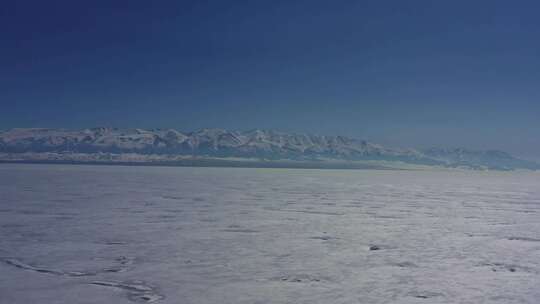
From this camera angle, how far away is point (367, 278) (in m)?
6.48

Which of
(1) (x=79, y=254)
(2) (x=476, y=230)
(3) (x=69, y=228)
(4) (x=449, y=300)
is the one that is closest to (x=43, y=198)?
(3) (x=69, y=228)

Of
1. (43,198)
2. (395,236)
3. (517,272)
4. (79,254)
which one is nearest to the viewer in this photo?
(517,272)

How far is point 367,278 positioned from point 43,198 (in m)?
14.7

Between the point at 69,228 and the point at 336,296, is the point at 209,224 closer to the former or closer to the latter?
the point at 69,228

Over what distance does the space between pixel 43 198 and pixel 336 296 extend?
15096 mm

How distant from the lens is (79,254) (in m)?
7.74

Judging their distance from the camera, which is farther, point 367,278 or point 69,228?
point 69,228

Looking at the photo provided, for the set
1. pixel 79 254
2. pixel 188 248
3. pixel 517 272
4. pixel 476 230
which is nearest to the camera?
pixel 517 272

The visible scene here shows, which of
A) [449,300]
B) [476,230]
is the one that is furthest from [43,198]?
[449,300]

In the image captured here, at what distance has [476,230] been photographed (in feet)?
36.8

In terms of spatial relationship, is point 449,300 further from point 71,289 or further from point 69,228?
point 69,228

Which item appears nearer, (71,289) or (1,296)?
(1,296)

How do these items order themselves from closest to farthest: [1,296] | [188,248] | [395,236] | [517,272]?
[1,296] < [517,272] < [188,248] < [395,236]

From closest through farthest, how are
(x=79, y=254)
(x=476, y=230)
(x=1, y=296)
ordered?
(x=1, y=296)
(x=79, y=254)
(x=476, y=230)
